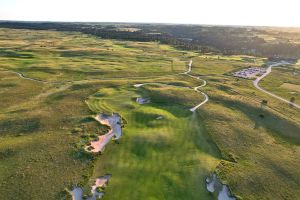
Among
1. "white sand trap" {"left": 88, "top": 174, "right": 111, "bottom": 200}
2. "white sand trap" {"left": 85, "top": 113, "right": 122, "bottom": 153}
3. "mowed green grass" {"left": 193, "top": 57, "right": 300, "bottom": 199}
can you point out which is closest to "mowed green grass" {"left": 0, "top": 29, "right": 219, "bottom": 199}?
"white sand trap" {"left": 88, "top": 174, "right": 111, "bottom": 200}

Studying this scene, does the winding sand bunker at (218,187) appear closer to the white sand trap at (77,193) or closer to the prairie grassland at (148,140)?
the prairie grassland at (148,140)

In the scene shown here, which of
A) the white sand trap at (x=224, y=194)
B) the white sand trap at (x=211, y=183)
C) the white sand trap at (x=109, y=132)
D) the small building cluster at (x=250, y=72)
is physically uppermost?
the white sand trap at (x=109, y=132)

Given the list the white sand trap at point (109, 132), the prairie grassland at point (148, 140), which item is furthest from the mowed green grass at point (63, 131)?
the white sand trap at point (109, 132)

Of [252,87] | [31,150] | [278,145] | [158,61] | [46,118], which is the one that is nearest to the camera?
[31,150]

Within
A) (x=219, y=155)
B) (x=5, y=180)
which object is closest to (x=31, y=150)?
(x=5, y=180)

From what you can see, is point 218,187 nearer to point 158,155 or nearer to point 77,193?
point 158,155

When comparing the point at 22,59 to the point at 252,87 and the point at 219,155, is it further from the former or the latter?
the point at 219,155
